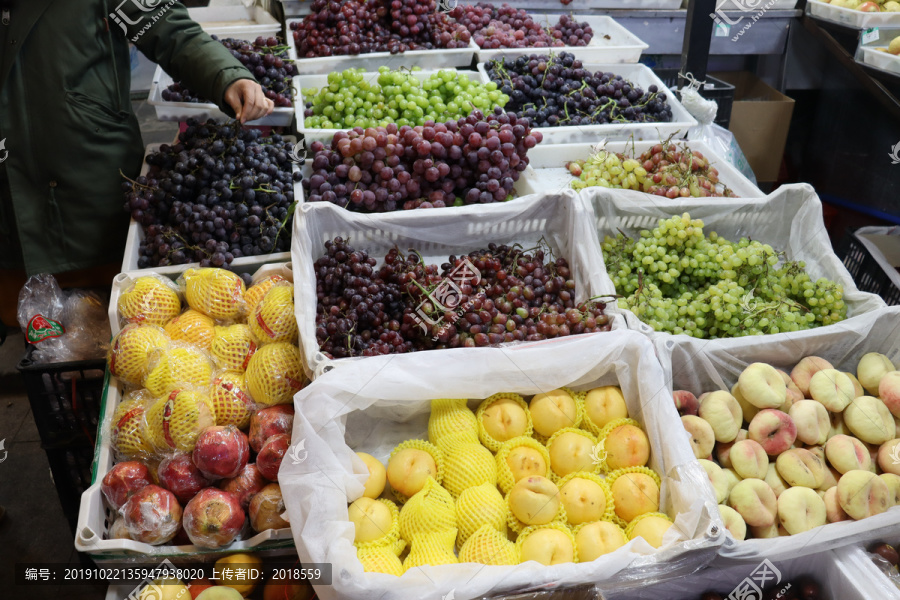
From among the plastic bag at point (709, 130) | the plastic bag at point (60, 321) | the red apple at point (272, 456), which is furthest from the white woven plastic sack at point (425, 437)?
the plastic bag at point (709, 130)

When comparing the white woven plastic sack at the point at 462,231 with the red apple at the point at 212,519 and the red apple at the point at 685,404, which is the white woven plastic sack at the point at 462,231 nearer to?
the red apple at the point at 685,404

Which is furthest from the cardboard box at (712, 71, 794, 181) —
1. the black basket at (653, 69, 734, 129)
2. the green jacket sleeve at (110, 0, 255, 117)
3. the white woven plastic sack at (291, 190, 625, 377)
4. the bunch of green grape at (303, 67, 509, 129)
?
the green jacket sleeve at (110, 0, 255, 117)

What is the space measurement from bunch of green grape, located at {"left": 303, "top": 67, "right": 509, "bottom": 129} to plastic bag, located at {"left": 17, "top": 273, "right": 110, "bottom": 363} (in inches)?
40.0

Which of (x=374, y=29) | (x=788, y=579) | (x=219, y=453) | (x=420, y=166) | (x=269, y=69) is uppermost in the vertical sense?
(x=374, y=29)

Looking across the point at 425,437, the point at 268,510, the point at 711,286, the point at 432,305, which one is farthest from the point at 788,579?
the point at 268,510

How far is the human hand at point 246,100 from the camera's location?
204cm

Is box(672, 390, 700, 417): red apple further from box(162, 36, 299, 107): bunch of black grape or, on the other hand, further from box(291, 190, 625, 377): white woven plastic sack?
box(162, 36, 299, 107): bunch of black grape

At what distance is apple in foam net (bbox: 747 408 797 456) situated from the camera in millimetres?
1570

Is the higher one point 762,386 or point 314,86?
point 314,86

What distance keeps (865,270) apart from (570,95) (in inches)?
50.8

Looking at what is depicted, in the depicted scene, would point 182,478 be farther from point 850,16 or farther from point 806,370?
point 850,16

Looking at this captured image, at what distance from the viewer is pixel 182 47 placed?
6.89 ft

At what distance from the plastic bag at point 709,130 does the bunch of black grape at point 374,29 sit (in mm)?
1044

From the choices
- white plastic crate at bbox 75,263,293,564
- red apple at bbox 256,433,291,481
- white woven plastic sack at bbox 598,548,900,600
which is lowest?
white woven plastic sack at bbox 598,548,900,600
